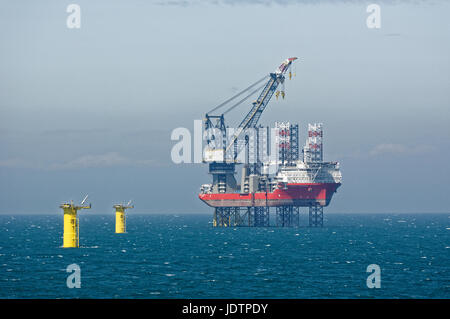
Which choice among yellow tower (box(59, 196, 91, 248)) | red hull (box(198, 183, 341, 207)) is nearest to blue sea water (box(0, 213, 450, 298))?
yellow tower (box(59, 196, 91, 248))

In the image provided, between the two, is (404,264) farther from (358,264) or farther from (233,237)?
(233,237)

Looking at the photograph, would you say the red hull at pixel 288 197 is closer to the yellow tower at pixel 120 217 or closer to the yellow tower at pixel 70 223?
the yellow tower at pixel 120 217

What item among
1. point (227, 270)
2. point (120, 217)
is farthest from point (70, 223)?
point (120, 217)

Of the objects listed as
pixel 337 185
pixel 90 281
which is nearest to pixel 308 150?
pixel 337 185

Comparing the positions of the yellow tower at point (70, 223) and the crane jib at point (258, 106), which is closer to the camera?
the yellow tower at point (70, 223)

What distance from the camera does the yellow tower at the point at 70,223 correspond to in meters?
86.9

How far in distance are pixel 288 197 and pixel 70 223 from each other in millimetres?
74593

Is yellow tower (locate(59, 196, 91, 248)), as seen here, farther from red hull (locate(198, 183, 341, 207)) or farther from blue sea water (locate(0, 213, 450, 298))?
red hull (locate(198, 183, 341, 207))

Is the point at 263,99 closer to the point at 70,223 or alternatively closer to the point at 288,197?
the point at 288,197

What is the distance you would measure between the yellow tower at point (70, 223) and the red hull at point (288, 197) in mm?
67210

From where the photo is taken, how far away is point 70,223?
89812 millimetres

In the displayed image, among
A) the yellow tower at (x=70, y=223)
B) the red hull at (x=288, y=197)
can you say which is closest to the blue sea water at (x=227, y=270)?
the yellow tower at (x=70, y=223)

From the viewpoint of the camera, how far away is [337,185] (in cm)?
15625

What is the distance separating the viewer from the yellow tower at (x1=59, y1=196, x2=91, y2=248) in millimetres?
86912
